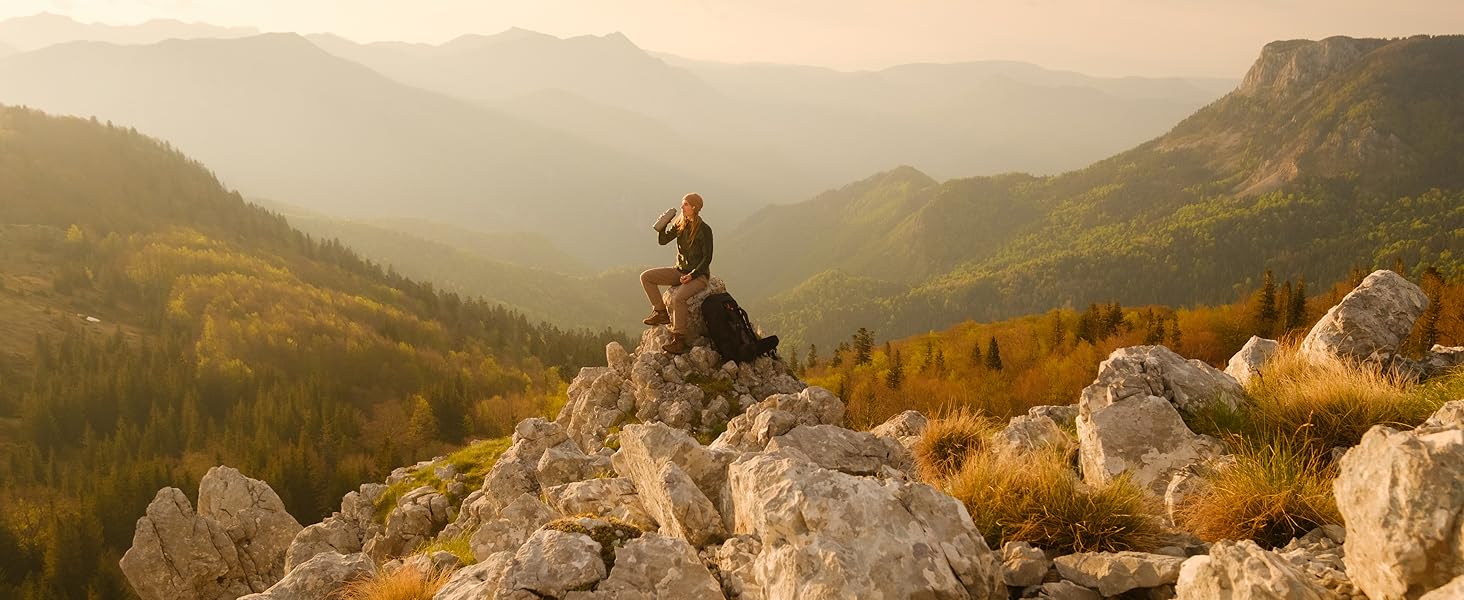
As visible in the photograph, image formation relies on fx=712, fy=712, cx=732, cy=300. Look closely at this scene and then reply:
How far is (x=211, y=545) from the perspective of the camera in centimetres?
2578

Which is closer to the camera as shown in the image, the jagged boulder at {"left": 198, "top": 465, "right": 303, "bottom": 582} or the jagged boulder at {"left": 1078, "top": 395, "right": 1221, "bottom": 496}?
the jagged boulder at {"left": 1078, "top": 395, "right": 1221, "bottom": 496}

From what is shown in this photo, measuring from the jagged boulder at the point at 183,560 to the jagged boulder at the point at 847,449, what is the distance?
23.2 meters

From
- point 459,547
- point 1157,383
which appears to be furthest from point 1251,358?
point 459,547

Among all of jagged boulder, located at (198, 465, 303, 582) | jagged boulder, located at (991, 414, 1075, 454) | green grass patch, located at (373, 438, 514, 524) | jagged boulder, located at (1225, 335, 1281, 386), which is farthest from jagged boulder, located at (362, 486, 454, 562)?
jagged boulder, located at (1225, 335, 1281, 386)

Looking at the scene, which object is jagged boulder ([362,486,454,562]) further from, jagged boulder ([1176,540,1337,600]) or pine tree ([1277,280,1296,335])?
pine tree ([1277,280,1296,335])

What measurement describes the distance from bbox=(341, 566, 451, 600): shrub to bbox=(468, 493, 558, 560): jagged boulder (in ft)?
8.11

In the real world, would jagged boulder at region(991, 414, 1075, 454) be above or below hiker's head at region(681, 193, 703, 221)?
below

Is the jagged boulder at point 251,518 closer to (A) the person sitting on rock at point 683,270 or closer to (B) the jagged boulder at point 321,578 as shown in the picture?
(A) the person sitting on rock at point 683,270

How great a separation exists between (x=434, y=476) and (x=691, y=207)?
1538 cm

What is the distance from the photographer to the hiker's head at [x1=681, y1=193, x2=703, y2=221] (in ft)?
59.6

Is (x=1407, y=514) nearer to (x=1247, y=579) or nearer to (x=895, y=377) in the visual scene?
(x=1247, y=579)

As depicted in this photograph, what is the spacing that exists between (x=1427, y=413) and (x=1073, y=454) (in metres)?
4.13

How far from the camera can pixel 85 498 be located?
6562 centimetres

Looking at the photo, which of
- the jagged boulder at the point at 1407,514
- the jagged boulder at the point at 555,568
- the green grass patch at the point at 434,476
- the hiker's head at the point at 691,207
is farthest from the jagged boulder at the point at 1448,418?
the green grass patch at the point at 434,476
